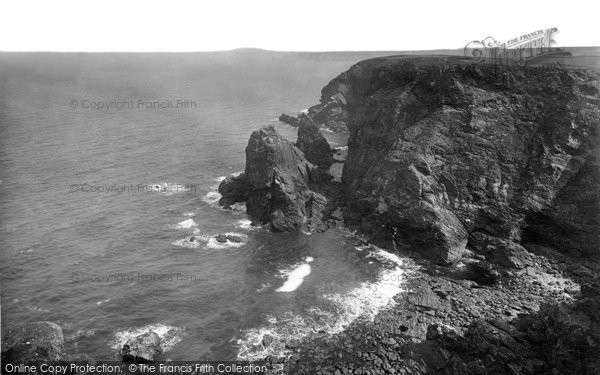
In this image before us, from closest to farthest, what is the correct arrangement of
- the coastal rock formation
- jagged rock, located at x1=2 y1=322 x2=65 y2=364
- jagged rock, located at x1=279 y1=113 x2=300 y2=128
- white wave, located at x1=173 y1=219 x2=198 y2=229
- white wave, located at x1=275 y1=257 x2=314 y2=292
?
jagged rock, located at x1=2 y1=322 x2=65 y2=364, white wave, located at x1=275 y1=257 x2=314 y2=292, the coastal rock formation, white wave, located at x1=173 y1=219 x2=198 y2=229, jagged rock, located at x1=279 y1=113 x2=300 y2=128

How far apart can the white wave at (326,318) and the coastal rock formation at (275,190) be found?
656 inches

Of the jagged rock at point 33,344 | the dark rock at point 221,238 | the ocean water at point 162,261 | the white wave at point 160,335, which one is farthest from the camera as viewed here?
the dark rock at point 221,238

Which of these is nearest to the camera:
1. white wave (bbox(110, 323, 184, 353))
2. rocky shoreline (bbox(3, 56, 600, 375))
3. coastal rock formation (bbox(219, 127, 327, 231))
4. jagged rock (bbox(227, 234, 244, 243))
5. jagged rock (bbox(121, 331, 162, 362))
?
jagged rock (bbox(121, 331, 162, 362))

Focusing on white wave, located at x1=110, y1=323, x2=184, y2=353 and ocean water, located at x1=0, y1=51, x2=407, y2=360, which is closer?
white wave, located at x1=110, y1=323, x2=184, y2=353

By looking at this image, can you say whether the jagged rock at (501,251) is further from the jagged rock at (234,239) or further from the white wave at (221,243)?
the jagged rock at (234,239)

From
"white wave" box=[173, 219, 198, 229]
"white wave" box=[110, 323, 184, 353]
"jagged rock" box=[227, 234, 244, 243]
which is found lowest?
"white wave" box=[110, 323, 184, 353]

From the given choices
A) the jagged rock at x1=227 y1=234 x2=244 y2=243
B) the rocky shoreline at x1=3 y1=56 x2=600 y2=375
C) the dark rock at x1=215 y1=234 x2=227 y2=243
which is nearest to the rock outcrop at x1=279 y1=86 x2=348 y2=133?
the rocky shoreline at x1=3 y1=56 x2=600 y2=375

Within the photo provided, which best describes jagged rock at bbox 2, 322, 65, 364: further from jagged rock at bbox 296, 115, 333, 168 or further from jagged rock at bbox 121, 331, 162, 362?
jagged rock at bbox 296, 115, 333, 168

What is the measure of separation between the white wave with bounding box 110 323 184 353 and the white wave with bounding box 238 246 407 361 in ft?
22.0

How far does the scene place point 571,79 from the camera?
6100 centimetres

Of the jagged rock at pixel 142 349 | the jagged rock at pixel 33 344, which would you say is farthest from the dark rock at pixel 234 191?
the jagged rock at pixel 33 344

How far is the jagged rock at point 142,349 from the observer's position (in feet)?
119

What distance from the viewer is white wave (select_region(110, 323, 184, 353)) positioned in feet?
127

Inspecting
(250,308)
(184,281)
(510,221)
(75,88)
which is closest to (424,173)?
(510,221)
